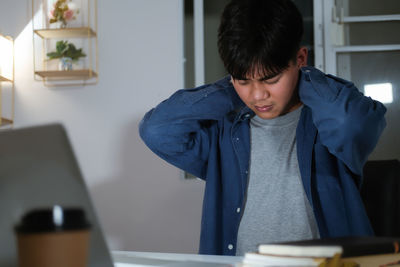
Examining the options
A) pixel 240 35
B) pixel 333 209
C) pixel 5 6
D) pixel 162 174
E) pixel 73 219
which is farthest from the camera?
pixel 5 6

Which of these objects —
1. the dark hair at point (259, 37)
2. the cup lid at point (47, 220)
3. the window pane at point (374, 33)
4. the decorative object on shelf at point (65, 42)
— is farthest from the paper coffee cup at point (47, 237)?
the window pane at point (374, 33)

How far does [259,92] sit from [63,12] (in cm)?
190

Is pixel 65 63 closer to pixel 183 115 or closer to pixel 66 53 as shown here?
pixel 66 53

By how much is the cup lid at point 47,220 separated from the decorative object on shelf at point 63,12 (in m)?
2.28

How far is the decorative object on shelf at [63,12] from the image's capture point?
2557 millimetres

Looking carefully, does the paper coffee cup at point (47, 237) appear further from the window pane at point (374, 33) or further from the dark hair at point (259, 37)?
the window pane at point (374, 33)

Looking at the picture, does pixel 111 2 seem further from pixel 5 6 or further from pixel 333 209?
pixel 333 209

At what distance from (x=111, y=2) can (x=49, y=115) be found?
2.51 feet

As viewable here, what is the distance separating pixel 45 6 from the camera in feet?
8.67

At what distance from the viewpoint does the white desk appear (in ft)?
2.50

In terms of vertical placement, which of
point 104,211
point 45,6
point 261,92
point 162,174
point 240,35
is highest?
point 45,6

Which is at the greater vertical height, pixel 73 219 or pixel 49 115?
pixel 49 115

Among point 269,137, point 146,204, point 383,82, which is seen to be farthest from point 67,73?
point 383,82

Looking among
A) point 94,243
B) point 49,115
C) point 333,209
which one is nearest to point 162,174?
point 49,115
